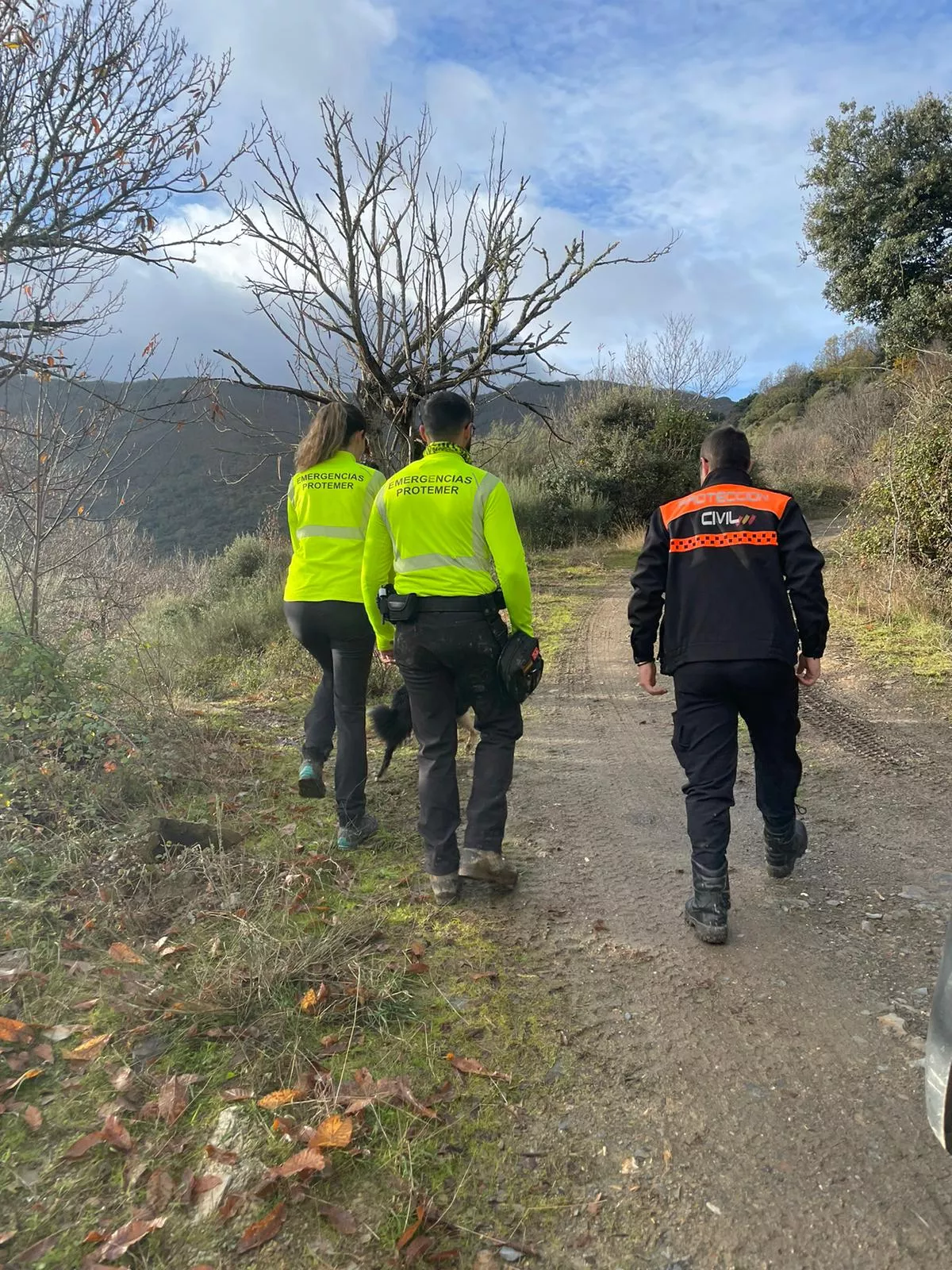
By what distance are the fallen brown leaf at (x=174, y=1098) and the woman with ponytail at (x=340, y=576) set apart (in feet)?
5.69

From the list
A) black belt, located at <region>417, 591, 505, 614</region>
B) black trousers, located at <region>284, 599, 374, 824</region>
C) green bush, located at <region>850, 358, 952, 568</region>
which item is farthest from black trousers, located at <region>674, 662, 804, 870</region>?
green bush, located at <region>850, 358, 952, 568</region>

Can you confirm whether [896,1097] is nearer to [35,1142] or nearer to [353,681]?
[35,1142]

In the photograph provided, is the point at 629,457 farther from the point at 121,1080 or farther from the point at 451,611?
the point at 121,1080

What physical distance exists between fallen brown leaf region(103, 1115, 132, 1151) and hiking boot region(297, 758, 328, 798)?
2.44 metres

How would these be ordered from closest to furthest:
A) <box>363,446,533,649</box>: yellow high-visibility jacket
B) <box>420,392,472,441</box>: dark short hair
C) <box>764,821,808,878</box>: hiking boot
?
<box>363,446,533,649</box>: yellow high-visibility jacket < <box>420,392,472,441</box>: dark short hair < <box>764,821,808,878</box>: hiking boot

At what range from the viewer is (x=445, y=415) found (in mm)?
3439

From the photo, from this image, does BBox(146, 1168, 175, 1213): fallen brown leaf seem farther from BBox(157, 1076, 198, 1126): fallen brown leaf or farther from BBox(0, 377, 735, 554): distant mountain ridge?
BBox(0, 377, 735, 554): distant mountain ridge

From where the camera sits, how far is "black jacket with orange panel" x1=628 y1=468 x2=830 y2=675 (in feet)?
10.4

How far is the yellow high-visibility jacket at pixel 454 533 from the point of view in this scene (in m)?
3.34

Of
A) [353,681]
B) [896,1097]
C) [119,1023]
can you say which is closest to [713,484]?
[353,681]

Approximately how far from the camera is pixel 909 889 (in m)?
3.55

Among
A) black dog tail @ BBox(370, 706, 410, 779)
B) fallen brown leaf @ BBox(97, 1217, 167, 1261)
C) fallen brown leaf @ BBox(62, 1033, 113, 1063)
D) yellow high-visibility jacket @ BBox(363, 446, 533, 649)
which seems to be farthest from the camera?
black dog tail @ BBox(370, 706, 410, 779)

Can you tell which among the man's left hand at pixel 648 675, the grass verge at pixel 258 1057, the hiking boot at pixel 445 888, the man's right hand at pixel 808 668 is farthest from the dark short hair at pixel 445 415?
the grass verge at pixel 258 1057

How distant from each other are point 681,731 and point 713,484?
3.61ft
